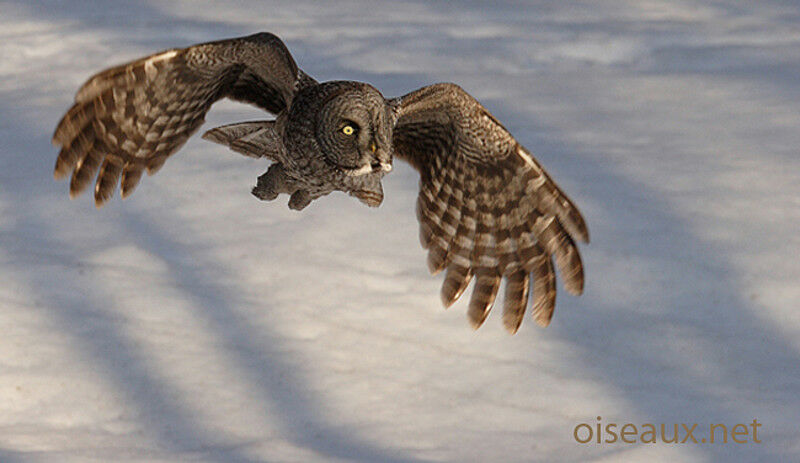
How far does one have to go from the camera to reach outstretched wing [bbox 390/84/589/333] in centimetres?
480

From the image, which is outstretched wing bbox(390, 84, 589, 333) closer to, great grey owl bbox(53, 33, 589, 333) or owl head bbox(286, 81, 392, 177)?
great grey owl bbox(53, 33, 589, 333)

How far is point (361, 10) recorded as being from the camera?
14.8m

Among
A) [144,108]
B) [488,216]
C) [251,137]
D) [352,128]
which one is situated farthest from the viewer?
[488,216]

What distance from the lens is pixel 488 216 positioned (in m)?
5.07

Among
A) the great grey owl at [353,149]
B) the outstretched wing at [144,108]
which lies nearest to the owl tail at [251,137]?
the great grey owl at [353,149]

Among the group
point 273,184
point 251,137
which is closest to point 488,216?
point 273,184

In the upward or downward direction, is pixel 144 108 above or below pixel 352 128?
above

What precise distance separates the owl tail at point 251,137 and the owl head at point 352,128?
265mm

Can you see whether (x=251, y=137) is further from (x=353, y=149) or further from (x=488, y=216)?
(x=488, y=216)

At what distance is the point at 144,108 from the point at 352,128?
947mm

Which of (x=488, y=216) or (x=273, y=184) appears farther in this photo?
(x=488, y=216)

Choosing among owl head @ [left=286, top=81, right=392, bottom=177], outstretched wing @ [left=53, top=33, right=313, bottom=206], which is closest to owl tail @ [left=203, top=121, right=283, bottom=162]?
outstretched wing @ [left=53, top=33, right=313, bottom=206]

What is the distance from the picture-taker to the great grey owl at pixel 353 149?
4043 mm

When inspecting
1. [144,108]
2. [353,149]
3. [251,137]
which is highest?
[144,108]
